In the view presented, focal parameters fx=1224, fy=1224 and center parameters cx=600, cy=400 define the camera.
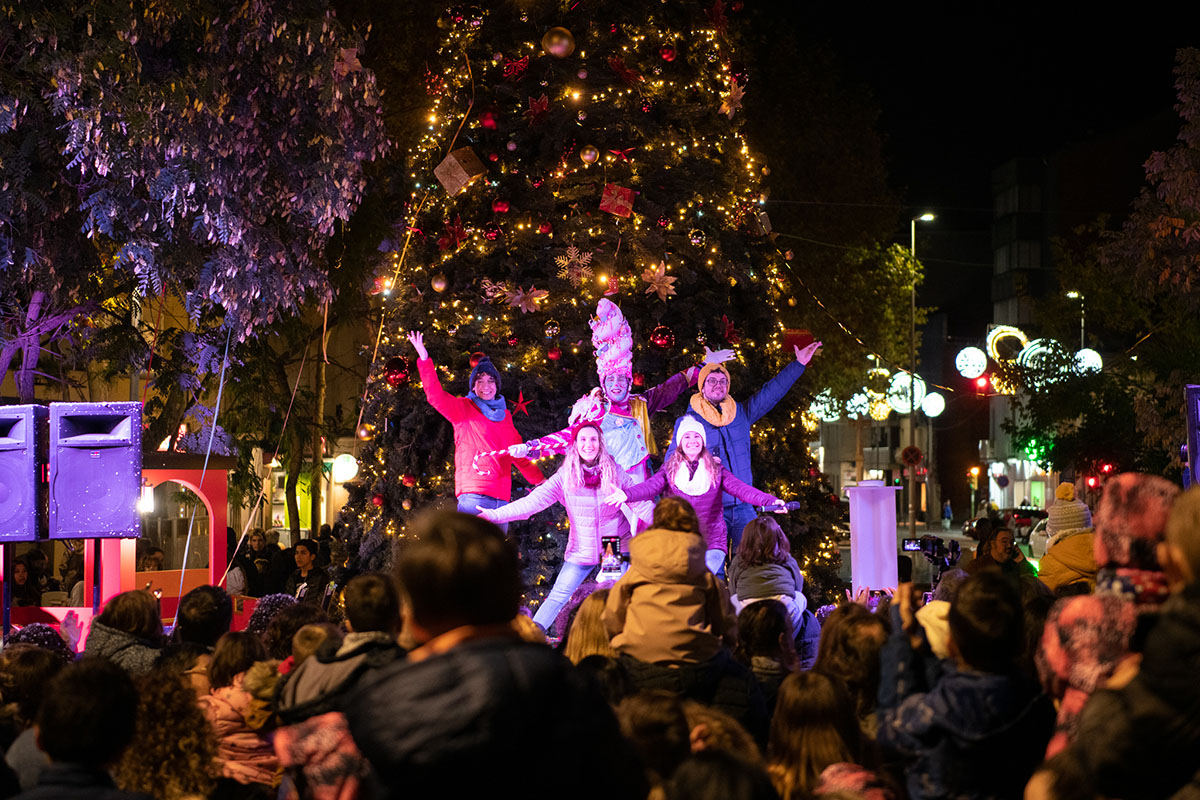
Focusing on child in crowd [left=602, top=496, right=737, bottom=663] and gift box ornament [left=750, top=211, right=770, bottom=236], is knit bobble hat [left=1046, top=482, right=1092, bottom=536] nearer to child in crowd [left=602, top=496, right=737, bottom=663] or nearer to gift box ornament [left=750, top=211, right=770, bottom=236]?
child in crowd [left=602, top=496, right=737, bottom=663]

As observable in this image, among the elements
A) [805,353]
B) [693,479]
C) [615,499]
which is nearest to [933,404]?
[805,353]

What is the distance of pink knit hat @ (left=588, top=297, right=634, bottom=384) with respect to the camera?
11.4 metres

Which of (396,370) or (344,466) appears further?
(344,466)

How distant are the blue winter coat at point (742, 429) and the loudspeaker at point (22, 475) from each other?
565 centimetres

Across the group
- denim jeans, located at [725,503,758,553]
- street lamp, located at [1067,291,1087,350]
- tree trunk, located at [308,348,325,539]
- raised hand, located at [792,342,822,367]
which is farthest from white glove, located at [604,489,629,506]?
street lamp, located at [1067,291,1087,350]

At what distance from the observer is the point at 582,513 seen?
418 inches

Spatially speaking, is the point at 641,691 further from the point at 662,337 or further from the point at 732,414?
the point at 662,337

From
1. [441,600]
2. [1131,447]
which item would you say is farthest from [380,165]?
[441,600]

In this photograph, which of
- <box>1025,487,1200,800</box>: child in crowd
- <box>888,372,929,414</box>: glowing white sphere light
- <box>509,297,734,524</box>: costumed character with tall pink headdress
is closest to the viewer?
<box>1025,487,1200,800</box>: child in crowd

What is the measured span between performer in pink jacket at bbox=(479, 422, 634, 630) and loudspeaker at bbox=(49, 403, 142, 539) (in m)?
3.21

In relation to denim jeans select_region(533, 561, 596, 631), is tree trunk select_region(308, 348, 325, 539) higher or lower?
higher

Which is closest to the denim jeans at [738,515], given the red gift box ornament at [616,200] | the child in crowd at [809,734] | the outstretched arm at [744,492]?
the outstretched arm at [744,492]

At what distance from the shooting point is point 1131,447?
86.3ft

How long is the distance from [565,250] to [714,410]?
2542 millimetres
